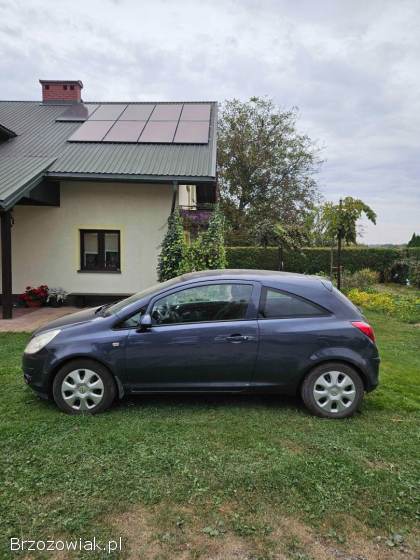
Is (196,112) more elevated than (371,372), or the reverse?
(196,112)

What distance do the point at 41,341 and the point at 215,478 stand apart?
2.26m

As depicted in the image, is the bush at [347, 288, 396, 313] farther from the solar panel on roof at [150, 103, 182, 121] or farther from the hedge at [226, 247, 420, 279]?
the solar panel on roof at [150, 103, 182, 121]

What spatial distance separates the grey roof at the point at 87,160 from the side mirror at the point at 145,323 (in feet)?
17.7

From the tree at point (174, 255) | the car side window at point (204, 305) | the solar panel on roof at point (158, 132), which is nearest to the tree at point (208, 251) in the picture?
the tree at point (174, 255)

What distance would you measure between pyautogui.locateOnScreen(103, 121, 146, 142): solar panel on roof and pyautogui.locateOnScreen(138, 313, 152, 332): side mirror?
8624 mm

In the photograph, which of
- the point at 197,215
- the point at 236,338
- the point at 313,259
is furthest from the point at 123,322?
the point at 313,259

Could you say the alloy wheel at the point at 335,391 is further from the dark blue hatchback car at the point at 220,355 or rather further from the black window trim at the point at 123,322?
the black window trim at the point at 123,322

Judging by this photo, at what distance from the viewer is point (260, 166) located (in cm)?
2684

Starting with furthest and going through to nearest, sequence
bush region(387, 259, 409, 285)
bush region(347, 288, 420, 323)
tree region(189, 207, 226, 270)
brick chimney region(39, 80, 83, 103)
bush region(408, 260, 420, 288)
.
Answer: bush region(387, 259, 409, 285), bush region(408, 260, 420, 288), brick chimney region(39, 80, 83, 103), bush region(347, 288, 420, 323), tree region(189, 207, 226, 270)

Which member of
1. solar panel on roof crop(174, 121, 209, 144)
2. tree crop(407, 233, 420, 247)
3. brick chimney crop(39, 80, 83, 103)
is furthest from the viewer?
tree crop(407, 233, 420, 247)

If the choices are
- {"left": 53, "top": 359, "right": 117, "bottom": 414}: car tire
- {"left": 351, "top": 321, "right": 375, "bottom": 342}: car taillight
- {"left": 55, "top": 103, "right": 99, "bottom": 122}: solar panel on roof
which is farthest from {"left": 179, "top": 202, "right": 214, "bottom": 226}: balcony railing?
{"left": 53, "top": 359, "right": 117, "bottom": 414}: car tire

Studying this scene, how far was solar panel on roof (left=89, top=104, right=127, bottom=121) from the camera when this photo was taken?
12.7 metres

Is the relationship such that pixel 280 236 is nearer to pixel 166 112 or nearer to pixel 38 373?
pixel 166 112

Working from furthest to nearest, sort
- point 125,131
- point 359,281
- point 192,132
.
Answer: point 359,281, point 125,131, point 192,132
